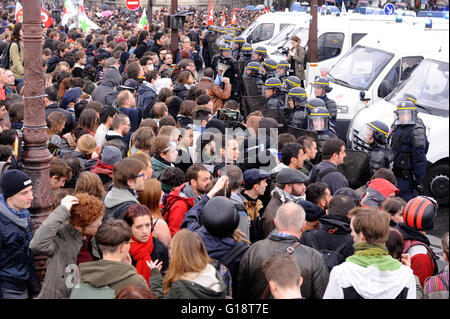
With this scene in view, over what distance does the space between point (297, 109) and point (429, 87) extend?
2.24 meters

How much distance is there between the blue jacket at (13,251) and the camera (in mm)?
4760

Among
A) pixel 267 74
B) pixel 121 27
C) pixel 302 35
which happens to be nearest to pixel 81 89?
pixel 267 74

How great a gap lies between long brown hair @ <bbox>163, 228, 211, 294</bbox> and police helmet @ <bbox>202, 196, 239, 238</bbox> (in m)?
0.56

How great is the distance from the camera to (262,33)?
70.2 feet

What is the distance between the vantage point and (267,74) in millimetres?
13914

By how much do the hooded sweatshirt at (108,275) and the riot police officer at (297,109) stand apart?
6072mm

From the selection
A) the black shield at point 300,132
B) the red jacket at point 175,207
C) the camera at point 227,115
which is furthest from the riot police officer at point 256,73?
the red jacket at point 175,207

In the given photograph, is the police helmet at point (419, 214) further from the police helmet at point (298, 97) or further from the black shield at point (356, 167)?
the police helmet at point (298, 97)

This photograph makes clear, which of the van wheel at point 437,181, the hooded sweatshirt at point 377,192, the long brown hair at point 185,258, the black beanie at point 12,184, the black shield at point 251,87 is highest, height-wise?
the black beanie at point 12,184

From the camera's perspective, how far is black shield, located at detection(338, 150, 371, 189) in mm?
7971

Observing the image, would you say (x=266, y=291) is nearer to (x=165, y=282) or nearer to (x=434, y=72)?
(x=165, y=282)

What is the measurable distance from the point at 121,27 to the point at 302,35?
7917 millimetres

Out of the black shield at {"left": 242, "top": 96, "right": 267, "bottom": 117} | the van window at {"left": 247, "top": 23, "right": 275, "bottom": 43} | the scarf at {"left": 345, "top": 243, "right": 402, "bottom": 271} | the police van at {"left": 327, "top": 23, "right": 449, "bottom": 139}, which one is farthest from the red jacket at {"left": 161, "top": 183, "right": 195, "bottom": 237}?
the van window at {"left": 247, "top": 23, "right": 275, "bottom": 43}

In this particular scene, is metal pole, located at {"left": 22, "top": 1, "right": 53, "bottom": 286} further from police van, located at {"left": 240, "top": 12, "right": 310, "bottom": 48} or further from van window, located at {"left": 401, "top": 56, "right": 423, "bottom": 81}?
police van, located at {"left": 240, "top": 12, "right": 310, "bottom": 48}
